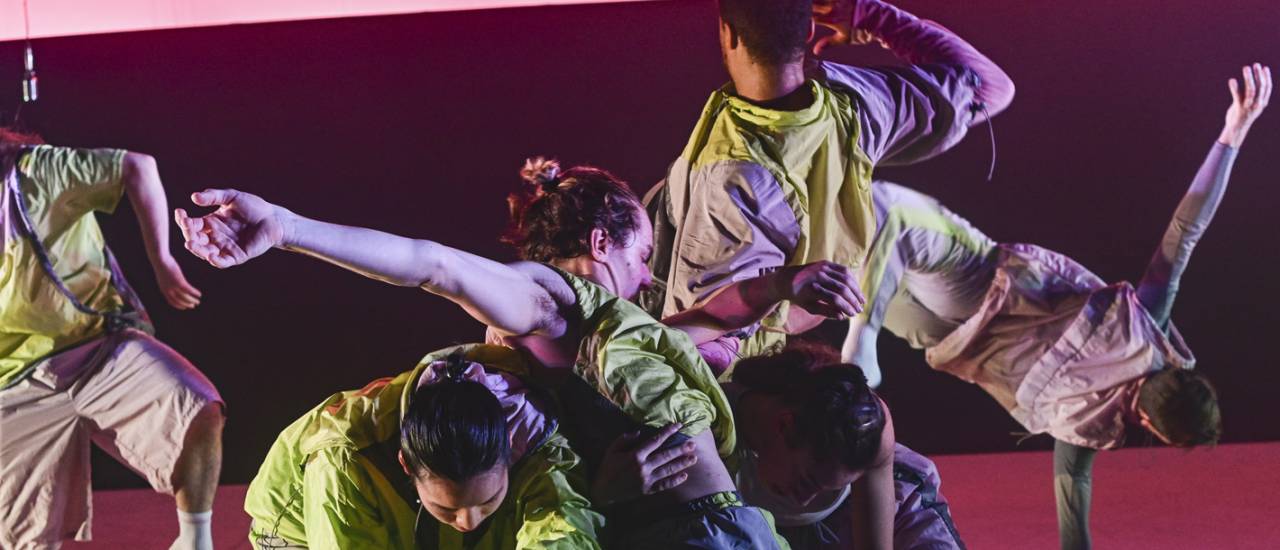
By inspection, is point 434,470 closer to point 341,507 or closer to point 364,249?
point 341,507

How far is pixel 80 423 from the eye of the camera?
3475mm

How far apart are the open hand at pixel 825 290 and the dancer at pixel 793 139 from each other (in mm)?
420

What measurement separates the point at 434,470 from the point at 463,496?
6cm

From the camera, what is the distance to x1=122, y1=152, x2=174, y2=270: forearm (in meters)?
3.58

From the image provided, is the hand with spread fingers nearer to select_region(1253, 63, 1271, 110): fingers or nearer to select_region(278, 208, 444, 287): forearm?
select_region(278, 208, 444, 287): forearm

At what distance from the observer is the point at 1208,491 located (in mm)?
3803

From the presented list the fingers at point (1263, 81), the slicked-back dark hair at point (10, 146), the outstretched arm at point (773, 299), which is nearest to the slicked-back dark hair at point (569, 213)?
the outstretched arm at point (773, 299)

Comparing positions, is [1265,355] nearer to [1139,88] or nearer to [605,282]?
[1139,88]

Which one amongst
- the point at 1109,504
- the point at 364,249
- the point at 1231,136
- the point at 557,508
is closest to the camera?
the point at 364,249

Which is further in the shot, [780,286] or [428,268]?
[780,286]

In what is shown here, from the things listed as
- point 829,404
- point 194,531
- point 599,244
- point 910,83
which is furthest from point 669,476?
point 194,531

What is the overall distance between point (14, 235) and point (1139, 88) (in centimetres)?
332

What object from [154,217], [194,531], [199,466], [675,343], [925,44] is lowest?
[194,531]

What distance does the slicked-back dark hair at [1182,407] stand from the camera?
3.49 metres
